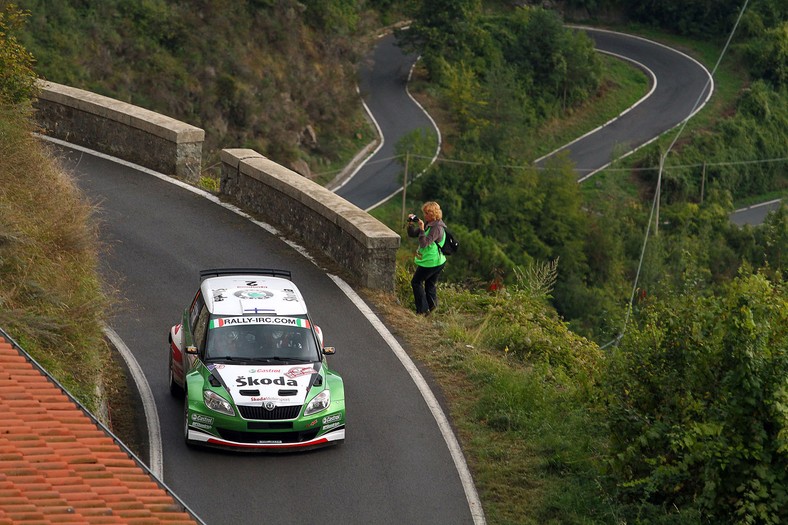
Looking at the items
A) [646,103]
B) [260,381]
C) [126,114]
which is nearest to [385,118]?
[646,103]

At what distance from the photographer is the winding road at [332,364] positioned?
37.6ft

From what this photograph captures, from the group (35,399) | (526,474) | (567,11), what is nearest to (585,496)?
(526,474)

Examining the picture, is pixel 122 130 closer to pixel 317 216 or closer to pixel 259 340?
pixel 317 216

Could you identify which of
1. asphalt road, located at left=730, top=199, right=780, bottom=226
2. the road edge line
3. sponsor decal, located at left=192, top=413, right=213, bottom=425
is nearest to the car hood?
sponsor decal, located at left=192, top=413, right=213, bottom=425

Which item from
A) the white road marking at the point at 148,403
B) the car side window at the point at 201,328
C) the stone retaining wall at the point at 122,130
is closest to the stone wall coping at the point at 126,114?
the stone retaining wall at the point at 122,130

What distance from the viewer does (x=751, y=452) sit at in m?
10.5

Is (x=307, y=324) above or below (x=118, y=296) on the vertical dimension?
above

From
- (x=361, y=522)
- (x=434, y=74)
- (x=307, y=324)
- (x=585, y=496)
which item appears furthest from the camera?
(x=434, y=74)

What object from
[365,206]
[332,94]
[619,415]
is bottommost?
[365,206]

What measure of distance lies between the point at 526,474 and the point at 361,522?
7.23 ft

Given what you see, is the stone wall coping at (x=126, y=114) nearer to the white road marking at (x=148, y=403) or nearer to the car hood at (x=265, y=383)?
the white road marking at (x=148, y=403)

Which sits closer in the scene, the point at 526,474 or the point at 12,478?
the point at 12,478

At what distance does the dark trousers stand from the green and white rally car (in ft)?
11.7

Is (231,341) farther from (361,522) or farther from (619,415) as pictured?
(619,415)
